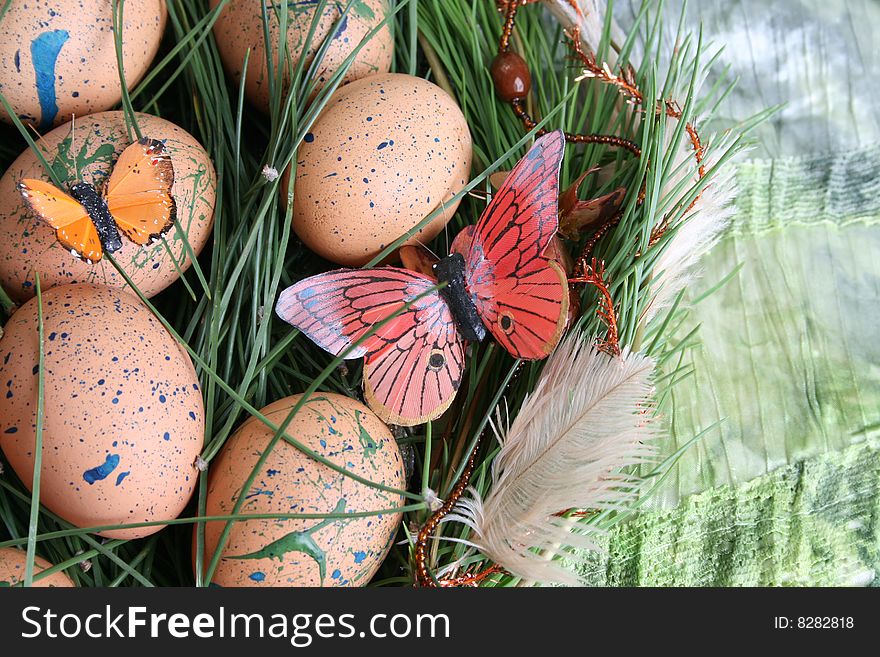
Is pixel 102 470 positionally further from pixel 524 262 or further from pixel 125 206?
pixel 524 262

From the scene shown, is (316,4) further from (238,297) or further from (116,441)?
(116,441)

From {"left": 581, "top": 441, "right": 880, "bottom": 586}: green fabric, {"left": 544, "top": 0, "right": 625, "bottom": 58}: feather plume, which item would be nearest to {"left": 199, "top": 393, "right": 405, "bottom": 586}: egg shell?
{"left": 581, "top": 441, "right": 880, "bottom": 586}: green fabric

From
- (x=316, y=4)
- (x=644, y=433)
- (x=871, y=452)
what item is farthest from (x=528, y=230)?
(x=871, y=452)

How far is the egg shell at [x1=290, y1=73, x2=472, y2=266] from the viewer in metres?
0.61

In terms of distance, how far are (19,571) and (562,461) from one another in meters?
0.41

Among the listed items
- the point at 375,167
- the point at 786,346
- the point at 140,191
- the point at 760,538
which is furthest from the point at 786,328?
the point at 140,191

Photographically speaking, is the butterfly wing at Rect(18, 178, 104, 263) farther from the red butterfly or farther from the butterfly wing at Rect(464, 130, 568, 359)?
the butterfly wing at Rect(464, 130, 568, 359)

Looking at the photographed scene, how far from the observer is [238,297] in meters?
0.65

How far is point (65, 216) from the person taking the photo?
0.55 m

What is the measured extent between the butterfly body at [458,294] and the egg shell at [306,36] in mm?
214

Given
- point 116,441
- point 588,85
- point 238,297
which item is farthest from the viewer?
point 588,85

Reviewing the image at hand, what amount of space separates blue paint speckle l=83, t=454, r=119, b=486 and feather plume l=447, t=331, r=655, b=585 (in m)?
0.25

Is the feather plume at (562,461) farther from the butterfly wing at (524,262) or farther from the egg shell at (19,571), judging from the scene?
the egg shell at (19,571)

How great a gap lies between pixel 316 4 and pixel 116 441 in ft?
1.35
